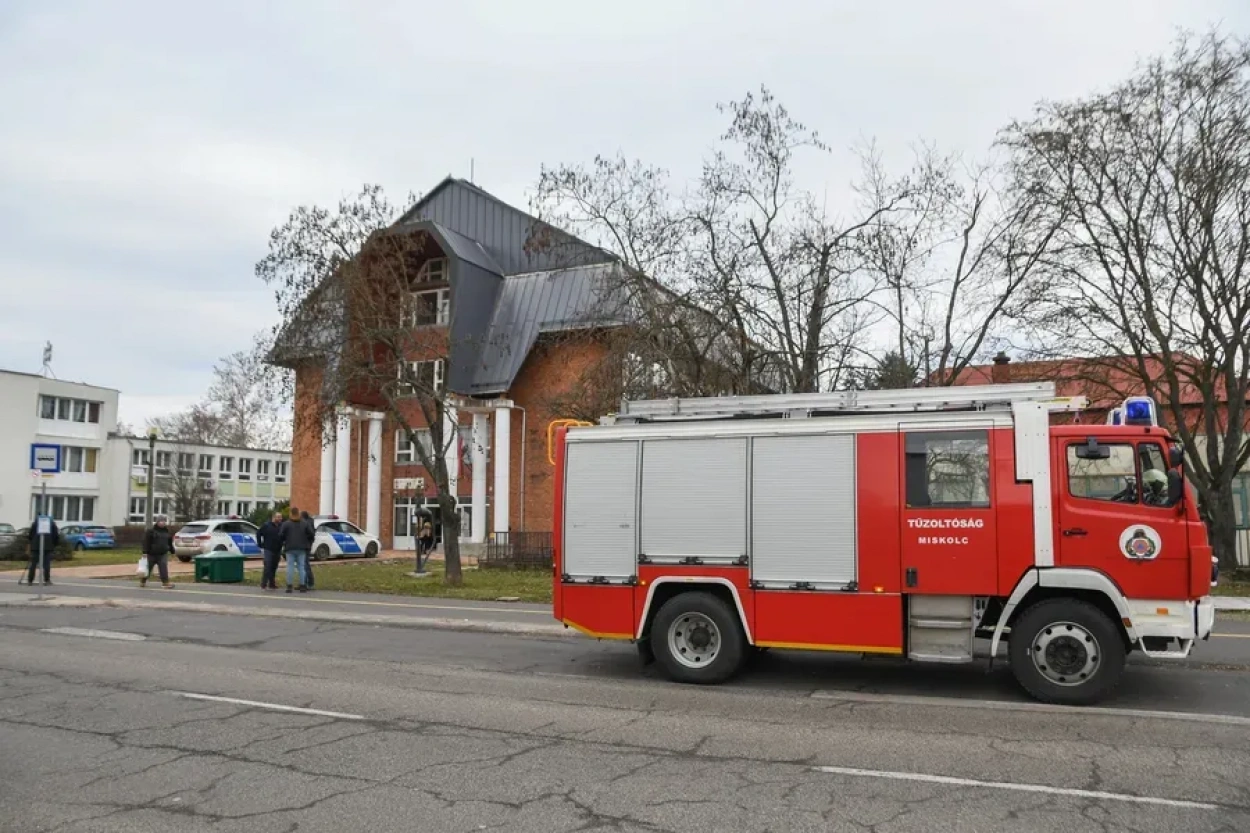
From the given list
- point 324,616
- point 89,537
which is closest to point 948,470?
point 324,616

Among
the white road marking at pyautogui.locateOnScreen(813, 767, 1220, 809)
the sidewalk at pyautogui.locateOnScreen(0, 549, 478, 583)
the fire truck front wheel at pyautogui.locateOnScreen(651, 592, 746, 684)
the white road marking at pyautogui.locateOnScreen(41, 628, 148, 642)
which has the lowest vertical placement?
the sidewalk at pyautogui.locateOnScreen(0, 549, 478, 583)

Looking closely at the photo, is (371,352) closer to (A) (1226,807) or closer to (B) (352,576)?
(B) (352,576)

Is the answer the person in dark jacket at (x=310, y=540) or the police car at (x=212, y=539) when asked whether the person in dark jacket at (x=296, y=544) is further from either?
the police car at (x=212, y=539)

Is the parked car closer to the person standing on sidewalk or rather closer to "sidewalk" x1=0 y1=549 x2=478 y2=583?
"sidewalk" x1=0 y1=549 x2=478 y2=583

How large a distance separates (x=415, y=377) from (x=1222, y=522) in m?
20.3

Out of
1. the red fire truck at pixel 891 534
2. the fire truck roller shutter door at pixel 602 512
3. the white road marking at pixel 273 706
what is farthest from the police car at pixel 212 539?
the red fire truck at pixel 891 534

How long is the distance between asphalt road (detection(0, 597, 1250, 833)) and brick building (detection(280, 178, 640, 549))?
2444 centimetres

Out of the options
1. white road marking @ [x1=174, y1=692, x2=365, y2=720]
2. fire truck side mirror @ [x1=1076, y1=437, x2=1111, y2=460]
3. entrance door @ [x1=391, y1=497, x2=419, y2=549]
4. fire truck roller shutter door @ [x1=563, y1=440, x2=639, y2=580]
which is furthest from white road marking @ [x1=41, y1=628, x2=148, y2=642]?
entrance door @ [x1=391, y1=497, x2=419, y2=549]

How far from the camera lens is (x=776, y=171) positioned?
22.1m

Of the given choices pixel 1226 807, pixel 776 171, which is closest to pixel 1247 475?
pixel 776 171

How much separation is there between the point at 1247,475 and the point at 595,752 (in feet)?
93.5

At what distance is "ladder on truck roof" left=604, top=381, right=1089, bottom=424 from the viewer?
920 centimetres

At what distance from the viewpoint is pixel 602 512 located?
10109 millimetres

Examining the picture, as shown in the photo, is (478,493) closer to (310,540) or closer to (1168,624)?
(310,540)
